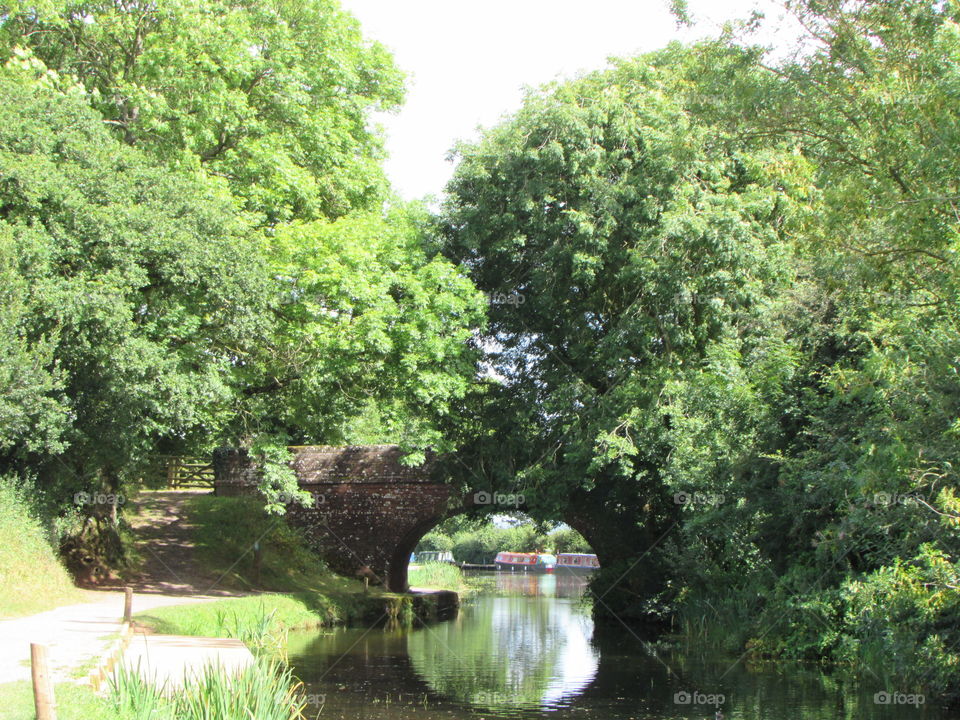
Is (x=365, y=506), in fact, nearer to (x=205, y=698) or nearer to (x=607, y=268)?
(x=607, y=268)

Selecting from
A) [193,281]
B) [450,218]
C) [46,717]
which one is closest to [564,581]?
[450,218]

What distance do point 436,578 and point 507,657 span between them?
68.2 ft

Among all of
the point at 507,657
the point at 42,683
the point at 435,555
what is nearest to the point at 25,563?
the point at 507,657

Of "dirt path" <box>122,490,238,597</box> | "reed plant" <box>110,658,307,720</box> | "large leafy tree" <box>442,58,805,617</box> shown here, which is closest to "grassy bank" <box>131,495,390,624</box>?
"dirt path" <box>122,490,238,597</box>

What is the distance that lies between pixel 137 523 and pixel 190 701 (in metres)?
17.9

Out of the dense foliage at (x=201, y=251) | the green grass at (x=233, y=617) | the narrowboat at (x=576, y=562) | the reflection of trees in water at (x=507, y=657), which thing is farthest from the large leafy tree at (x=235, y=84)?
the narrowboat at (x=576, y=562)

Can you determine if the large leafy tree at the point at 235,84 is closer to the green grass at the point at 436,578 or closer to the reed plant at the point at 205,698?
the reed plant at the point at 205,698

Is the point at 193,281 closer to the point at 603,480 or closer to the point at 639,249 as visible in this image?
the point at 639,249

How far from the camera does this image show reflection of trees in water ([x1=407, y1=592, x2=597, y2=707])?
13539 mm

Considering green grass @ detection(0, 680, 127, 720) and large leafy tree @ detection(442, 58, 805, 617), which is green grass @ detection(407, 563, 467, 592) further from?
green grass @ detection(0, 680, 127, 720)

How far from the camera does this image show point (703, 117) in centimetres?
1296

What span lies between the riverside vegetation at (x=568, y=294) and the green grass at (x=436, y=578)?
13660 millimetres

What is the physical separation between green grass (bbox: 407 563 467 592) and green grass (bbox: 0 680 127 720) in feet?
88.9

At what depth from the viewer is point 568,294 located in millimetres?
20828
